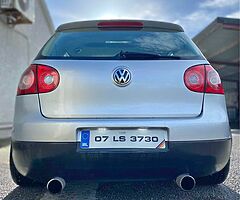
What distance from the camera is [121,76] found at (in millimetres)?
2035

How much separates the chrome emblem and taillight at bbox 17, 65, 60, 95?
388 mm

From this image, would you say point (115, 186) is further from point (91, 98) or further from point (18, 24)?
point (18, 24)

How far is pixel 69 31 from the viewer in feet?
8.00

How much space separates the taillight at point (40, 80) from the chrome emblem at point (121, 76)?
39 centimetres

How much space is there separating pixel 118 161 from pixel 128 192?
0.70 m

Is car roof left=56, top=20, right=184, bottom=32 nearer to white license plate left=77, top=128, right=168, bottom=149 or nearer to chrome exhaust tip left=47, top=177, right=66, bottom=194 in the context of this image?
white license plate left=77, top=128, right=168, bottom=149

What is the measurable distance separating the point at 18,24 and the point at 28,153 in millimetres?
6590

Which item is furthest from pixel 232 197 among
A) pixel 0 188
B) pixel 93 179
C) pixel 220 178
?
pixel 0 188

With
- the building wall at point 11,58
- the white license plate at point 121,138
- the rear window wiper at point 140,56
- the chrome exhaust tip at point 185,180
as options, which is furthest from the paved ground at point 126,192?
the building wall at point 11,58

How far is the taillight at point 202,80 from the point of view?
207 centimetres

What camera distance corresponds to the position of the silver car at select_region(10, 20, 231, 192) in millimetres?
1948

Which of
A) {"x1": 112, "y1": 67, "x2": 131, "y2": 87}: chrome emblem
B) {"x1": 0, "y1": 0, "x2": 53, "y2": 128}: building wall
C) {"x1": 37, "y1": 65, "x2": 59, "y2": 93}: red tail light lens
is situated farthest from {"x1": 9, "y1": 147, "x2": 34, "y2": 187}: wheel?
{"x1": 0, "y1": 0, "x2": 53, "y2": 128}: building wall

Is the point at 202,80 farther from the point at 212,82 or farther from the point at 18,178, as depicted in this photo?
the point at 18,178

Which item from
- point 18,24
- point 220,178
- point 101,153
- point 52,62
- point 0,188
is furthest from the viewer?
point 18,24
